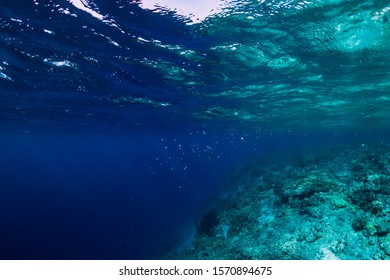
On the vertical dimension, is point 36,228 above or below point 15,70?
below

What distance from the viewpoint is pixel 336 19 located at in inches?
401

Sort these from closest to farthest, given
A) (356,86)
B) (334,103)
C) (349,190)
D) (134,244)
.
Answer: (349,190) → (356,86) → (334,103) → (134,244)

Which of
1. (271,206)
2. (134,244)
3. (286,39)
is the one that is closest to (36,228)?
(134,244)

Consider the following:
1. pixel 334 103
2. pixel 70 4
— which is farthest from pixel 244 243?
pixel 334 103

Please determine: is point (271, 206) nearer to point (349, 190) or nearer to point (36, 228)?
point (349, 190)

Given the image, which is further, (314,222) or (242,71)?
(242,71)

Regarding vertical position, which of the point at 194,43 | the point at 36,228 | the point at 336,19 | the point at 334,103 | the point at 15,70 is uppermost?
the point at 336,19

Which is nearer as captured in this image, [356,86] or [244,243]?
[244,243]

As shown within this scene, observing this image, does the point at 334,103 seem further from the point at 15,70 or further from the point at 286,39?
the point at 15,70

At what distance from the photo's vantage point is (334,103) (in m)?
26.3

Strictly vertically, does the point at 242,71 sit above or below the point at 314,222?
above

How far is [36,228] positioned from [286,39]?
4689 cm

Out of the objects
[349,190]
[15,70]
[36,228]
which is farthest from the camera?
[36,228]

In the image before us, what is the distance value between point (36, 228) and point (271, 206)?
44047mm
